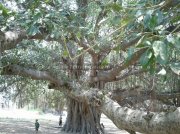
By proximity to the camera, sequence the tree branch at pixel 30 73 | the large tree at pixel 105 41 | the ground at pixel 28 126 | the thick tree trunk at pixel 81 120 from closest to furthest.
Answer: the large tree at pixel 105 41, the tree branch at pixel 30 73, the thick tree trunk at pixel 81 120, the ground at pixel 28 126

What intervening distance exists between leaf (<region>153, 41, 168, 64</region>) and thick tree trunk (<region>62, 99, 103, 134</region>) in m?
14.2

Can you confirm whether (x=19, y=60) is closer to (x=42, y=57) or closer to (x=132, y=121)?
(x=42, y=57)

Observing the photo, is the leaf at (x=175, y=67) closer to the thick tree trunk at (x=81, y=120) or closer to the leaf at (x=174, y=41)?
the leaf at (x=174, y=41)

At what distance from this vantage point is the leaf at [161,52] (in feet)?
3.95

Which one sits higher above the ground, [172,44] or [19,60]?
[19,60]

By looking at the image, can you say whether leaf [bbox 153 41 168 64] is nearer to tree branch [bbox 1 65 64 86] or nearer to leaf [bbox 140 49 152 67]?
leaf [bbox 140 49 152 67]

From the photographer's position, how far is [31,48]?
777cm

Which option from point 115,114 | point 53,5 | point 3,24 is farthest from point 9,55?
point 115,114

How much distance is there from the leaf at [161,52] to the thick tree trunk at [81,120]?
14.2 metres

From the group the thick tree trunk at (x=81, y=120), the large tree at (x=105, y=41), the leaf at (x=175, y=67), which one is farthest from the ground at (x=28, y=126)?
the leaf at (x=175, y=67)

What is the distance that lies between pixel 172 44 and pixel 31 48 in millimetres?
6687

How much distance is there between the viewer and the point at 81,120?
1680 cm

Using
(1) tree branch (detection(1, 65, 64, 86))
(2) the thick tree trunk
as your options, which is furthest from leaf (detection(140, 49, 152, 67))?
(2) the thick tree trunk

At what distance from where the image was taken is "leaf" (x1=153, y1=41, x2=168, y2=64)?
47.4 inches
